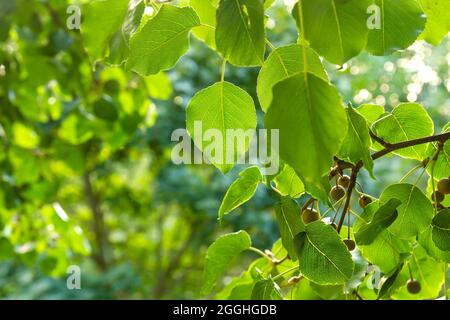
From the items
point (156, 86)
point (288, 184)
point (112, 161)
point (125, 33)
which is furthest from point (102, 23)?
point (112, 161)

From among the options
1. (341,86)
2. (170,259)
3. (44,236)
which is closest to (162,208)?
(170,259)

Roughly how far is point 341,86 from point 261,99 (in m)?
1.86

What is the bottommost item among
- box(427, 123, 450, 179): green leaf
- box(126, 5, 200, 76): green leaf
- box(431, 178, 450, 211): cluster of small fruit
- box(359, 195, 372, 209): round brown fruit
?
box(359, 195, 372, 209): round brown fruit

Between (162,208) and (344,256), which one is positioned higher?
(344,256)

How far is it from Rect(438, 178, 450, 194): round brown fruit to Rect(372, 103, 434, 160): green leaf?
0.9 inches

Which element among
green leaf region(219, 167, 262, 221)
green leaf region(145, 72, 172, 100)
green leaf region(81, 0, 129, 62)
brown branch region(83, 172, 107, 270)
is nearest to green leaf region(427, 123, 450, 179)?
green leaf region(219, 167, 262, 221)

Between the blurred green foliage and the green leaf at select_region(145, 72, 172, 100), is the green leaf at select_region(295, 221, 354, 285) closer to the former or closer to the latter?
the blurred green foliage

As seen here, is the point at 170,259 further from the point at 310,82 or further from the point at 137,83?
the point at 310,82

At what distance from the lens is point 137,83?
1160 mm

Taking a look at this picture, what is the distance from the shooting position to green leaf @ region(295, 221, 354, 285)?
14.2 inches

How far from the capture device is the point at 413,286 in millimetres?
476

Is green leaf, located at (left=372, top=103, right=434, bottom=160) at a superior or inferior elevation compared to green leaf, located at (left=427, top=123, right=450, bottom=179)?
superior

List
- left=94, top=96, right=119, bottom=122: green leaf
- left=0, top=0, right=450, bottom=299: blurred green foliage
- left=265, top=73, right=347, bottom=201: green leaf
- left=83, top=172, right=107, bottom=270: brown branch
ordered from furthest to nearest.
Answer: left=83, top=172, right=107, bottom=270: brown branch, left=0, top=0, right=450, bottom=299: blurred green foliage, left=94, top=96, right=119, bottom=122: green leaf, left=265, top=73, right=347, bottom=201: green leaf

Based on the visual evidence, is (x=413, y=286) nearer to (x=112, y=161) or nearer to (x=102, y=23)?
(x=102, y=23)
